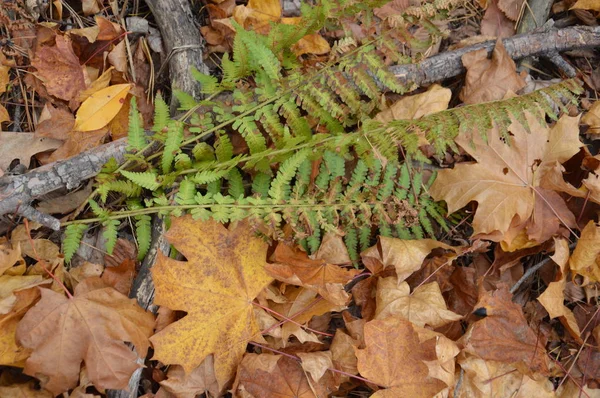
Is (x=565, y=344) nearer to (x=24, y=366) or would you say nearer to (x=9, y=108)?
(x=24, y=366)

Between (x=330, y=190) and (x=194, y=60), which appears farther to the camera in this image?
(x=194, y=60)

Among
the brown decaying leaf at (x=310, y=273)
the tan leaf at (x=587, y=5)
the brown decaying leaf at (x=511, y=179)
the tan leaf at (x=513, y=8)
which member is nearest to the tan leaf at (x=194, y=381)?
the brown decaying leaf at (x=310, y=273)

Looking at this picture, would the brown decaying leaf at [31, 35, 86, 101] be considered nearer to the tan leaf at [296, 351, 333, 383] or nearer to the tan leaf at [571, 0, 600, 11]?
the tan leaf at [296, 351, 333, 383]

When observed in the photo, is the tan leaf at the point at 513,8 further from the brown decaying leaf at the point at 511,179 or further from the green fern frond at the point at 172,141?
the green fern frond at the point at 172,141

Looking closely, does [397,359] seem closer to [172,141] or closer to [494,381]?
[494,381]

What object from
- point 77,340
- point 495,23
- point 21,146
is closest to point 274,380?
point 77,340

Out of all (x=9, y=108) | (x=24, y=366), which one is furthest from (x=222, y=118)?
(x=24, y=366)
